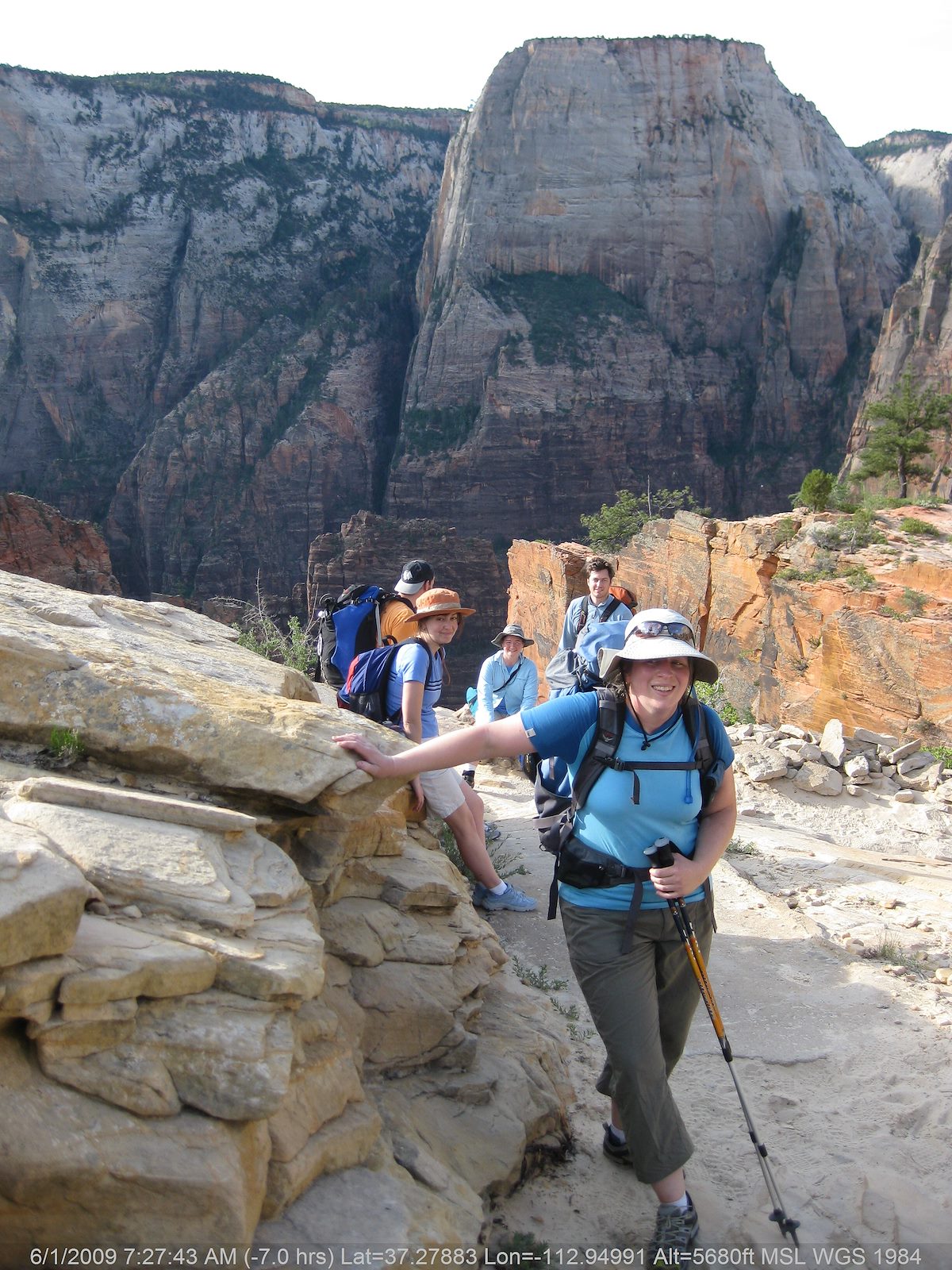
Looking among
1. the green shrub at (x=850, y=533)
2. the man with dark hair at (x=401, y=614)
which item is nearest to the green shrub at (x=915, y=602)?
the green shrub at (x=850, y=533)

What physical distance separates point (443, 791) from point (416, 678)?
53 centimetres

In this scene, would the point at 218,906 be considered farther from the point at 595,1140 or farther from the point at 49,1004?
the point at 595,1140

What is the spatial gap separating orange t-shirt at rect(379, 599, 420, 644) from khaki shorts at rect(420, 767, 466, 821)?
0.80 m

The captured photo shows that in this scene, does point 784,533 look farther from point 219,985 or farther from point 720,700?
point 219,985

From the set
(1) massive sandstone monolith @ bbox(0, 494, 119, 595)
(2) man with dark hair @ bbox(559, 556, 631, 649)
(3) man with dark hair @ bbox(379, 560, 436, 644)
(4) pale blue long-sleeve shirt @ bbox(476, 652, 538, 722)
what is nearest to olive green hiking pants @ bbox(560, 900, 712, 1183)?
(3) man with dark hair @ bbox(379, 560, 436, 644)

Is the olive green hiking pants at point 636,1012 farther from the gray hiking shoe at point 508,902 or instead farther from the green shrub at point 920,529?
the green shrub at point 920,529

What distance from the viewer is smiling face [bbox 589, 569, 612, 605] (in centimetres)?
649

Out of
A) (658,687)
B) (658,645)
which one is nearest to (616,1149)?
(658,687)

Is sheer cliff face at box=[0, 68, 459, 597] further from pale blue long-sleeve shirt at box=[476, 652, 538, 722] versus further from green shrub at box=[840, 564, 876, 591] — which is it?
pale blue long-sleeve shirt at box=[476, 652, 538, 722]

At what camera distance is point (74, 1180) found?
2.12 meters

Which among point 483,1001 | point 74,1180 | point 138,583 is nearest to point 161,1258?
point 74,1180

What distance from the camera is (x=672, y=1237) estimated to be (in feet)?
9.74

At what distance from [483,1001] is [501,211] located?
2112 inches

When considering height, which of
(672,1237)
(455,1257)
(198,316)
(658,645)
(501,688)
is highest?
(198,316)
